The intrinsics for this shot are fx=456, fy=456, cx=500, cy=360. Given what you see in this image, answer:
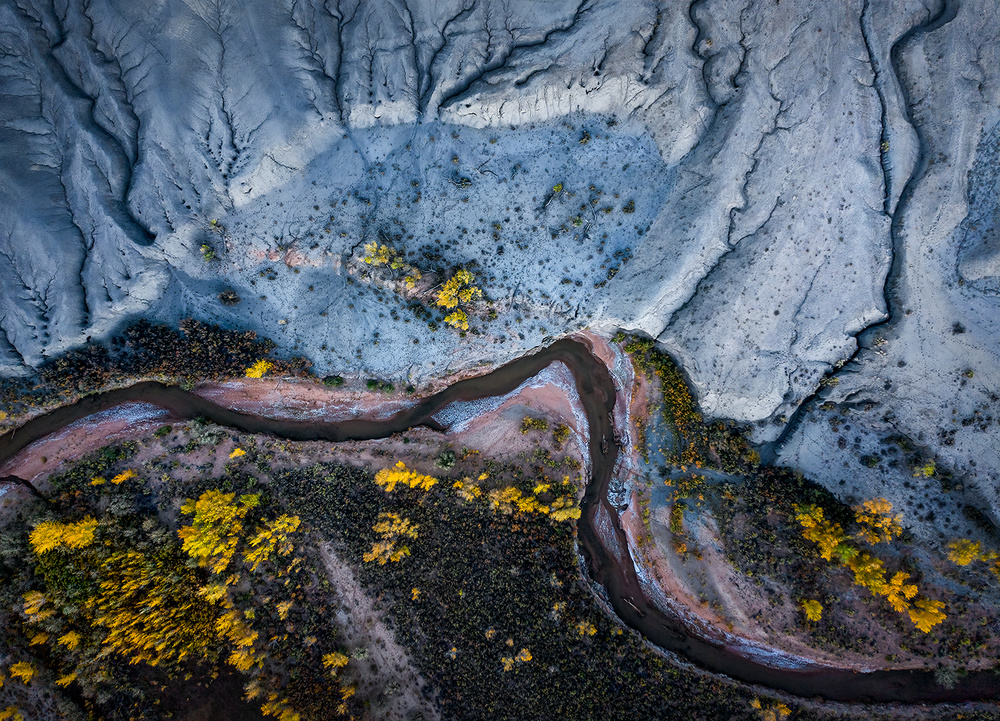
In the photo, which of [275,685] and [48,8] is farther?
[275,685]

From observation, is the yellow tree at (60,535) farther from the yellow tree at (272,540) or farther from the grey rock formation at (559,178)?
the grey rock formation at (559,178)

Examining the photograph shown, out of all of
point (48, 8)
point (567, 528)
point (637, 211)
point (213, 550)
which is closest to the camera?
point (48, 8)

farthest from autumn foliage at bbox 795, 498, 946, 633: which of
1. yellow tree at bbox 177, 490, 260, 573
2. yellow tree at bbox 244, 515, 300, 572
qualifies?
yellow tree at bbox 177, 490, 260, 573

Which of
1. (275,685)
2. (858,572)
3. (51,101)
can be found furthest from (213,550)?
(858,572)

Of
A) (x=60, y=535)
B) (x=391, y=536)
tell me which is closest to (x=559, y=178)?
(x=391, y=536)

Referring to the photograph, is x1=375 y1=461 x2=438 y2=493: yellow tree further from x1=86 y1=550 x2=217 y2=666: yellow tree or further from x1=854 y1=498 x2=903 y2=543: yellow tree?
x1=854 y1=498 x2=903 y2=543: yellow tree

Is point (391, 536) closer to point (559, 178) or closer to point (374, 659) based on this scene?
point (374, 659)

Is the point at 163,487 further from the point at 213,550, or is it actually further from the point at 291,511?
the point at 291,511
